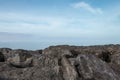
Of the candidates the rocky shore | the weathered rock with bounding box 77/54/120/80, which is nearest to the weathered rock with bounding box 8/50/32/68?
the rocky shore

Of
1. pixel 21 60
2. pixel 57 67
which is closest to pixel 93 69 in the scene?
pixel 57 67

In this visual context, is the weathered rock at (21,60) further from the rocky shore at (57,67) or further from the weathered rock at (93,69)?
the weathered rock at (93,69)

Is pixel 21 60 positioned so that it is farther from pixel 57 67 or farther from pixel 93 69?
pixel 93 69

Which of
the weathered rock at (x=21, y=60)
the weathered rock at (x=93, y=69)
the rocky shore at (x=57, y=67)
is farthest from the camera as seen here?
the weathered rock at (x=21, y=60)

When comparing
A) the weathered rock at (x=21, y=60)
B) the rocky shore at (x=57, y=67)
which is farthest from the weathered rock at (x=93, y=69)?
the weathered rock at (x=21, y=60)

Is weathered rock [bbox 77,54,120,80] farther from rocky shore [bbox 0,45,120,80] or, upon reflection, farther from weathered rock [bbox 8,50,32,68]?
weathered rock [bbox 8,50,32,68]

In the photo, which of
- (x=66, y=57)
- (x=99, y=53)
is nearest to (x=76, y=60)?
(x=66, y=57)

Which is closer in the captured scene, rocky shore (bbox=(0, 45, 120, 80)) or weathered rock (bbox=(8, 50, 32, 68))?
rocky shore (bbox=(0, 45, 120, 80))

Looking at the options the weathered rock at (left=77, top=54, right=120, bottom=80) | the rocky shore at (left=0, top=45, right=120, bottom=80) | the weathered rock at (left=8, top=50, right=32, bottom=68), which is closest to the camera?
the rocky shore at (left=0, top=45, right=120, bottom=80)

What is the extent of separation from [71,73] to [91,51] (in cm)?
911

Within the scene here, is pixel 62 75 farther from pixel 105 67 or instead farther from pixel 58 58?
pixel 105 67

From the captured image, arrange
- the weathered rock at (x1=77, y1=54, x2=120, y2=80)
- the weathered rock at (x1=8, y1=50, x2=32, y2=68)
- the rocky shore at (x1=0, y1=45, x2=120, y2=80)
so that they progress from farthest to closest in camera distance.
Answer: the weathered rock at (x1=8, y1=50, x2=32, y2=68) → the weathered rock at (x1=77, y1=54, x2=120, y2=80) → the rocky shore at (x1=0, y1=45, x2=120, y2=80)

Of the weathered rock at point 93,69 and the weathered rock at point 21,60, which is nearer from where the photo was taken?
the weathered rock at point 93,69

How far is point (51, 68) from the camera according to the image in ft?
91.9
